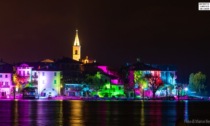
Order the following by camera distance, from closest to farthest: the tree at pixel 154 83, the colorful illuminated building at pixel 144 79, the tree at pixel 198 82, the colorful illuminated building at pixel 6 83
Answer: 1. the colorful illuminated building at pixel 6 83
2. the tree at pixel 154 83
3. the colorful illuminated building at pixel 144 79
4. the tree at pixel 198 82

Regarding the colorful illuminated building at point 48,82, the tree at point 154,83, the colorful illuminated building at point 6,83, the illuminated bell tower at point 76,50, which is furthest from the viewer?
the illuminated bell tower at point 76,50

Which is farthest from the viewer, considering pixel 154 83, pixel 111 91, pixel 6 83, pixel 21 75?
pixel 21 75

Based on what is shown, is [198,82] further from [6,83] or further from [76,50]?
[6,83]

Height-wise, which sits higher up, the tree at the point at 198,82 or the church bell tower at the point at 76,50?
the church bell tower at the point at 76,50

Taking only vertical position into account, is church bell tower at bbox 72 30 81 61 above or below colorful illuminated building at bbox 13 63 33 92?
above

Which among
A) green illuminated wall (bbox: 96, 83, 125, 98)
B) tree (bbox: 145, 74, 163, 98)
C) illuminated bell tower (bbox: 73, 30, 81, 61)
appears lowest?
green illuminated wall (bbox: 96, 83, 125, 98)

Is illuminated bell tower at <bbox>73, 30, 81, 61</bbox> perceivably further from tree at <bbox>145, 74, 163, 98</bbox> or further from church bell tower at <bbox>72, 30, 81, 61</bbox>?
tree at <bbox>145, 74, 163, 98</bbox>

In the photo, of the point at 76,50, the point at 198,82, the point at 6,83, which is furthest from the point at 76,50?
the point at 6,83

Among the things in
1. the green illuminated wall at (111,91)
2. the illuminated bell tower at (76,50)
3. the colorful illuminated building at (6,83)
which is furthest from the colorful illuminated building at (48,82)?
the illuminated bell tower at (76,50)

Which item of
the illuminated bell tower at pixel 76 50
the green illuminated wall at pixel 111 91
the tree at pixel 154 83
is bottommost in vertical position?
the green illuminated wall at pixel 111 91

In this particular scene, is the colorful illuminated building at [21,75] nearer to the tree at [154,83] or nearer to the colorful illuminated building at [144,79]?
the colorful illuminated building at [144,79]

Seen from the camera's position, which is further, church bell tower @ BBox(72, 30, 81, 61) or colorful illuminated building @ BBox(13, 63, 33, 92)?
church bell tower @ BBox(72, 30, 81, 61)

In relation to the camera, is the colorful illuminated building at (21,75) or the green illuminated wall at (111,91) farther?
the green illuminated wall at (111,91)

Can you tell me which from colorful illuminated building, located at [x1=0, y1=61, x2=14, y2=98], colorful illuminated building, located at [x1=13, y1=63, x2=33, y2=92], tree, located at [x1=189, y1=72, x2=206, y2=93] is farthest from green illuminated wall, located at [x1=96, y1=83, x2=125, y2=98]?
tree, located at [x1=189, y1=72, x2=206, y2=93]
